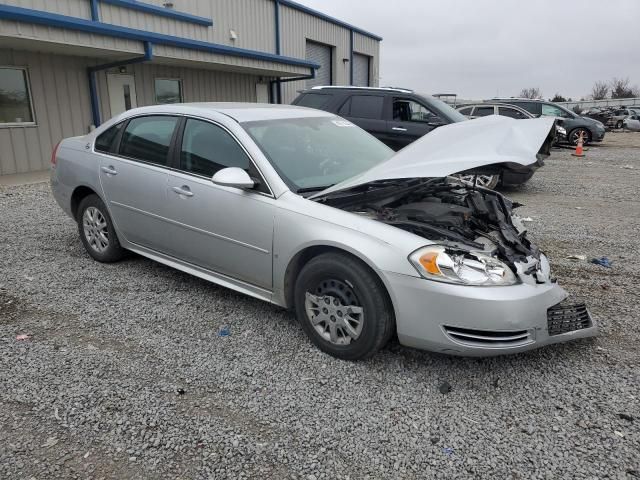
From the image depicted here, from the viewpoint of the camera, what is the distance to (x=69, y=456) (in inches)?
96.8

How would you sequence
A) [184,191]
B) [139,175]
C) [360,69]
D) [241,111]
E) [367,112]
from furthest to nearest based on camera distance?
[360,69], [367,112], [139,175], [241,111], [184,191]

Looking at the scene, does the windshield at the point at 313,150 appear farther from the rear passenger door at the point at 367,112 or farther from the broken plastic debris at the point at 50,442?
the rear passenger door at the point at 367,112

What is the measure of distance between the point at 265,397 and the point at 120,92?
486 inches

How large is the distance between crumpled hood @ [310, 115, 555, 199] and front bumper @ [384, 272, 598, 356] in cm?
76

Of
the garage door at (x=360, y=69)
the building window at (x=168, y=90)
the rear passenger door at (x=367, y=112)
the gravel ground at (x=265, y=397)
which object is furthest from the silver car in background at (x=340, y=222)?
the garage door at (x=360, y=69)

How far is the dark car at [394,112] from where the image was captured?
9.16m

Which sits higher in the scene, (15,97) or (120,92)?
(120,92)

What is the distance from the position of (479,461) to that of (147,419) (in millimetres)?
1714

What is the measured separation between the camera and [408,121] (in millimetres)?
9336

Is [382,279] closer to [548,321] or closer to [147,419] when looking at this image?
[548,321]

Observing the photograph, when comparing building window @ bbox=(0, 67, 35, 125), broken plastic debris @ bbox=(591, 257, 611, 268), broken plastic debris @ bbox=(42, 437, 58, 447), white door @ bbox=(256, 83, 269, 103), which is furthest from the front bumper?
white door @ bbox=(256, 83, 269, 103)

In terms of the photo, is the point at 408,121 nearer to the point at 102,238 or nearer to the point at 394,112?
the point at 394,112

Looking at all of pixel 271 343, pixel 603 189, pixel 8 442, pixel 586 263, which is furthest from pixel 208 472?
pixel 603 189

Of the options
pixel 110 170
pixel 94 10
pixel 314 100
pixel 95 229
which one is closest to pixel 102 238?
pixel 95 229
